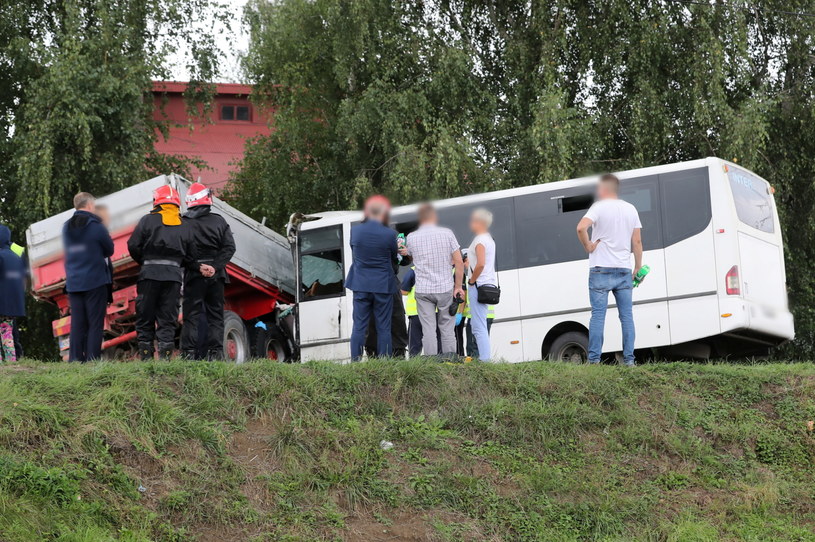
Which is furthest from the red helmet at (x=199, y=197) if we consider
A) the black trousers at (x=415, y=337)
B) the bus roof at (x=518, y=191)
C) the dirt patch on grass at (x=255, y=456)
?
the bus roof at (x=518, y=191)

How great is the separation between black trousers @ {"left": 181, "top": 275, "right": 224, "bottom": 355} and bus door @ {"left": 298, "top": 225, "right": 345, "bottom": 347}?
18.9 feet

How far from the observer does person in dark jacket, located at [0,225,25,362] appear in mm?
11242

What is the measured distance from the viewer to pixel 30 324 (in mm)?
20703

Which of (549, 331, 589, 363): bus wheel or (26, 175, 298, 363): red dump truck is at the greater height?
(26, 175, 298, 363): red dump truck

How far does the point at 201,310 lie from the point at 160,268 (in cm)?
67

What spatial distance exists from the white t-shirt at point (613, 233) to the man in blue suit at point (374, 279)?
2067mm

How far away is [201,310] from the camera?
1026 cm

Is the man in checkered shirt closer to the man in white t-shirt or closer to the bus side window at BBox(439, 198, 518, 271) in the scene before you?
the man in white t-shirt

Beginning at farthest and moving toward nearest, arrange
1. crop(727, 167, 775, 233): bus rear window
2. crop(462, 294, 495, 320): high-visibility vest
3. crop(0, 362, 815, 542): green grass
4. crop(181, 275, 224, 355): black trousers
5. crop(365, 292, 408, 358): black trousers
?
crop(727, 167, 775, 233): bus rear window, crop(462, 294, 495, 320): high-visibility vest, crop(365, 292, 408, 358): black trousers, crop(181, 275, 224, 355): black trousers, crop(0, 362, 815, 542): green grass

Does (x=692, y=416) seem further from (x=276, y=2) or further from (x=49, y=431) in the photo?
(x=276, y=2)

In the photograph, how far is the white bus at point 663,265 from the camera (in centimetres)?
1316

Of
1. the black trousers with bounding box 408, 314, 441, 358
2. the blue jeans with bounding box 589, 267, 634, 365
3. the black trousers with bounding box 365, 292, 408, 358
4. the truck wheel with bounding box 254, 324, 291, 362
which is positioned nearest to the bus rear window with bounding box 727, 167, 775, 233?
the blue jeans with bounding box 589, 267, 634, 365

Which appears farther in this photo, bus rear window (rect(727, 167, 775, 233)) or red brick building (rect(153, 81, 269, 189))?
red brick building (rect(153, 81, 269, 189))

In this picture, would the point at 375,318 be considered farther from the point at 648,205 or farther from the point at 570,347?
the point at 648,205
